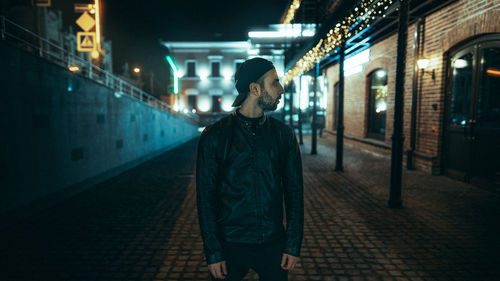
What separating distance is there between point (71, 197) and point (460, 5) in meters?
9.82

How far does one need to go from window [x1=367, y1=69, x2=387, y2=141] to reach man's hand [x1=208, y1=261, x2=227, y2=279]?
11232 millimetres

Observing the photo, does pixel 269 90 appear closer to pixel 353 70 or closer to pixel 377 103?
pixel 377 103

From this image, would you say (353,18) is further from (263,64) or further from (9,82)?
(9,82)

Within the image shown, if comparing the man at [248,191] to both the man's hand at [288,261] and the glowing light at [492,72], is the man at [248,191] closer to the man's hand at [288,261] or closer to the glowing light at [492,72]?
the man's hand at [288,261]

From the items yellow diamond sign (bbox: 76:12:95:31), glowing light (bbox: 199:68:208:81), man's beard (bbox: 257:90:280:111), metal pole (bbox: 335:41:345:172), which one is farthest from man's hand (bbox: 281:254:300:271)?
glowing light (bbox: 199:68:208:81)

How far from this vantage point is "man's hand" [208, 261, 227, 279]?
5.29ft

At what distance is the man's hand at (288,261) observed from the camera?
1.70 meters

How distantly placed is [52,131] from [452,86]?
30.8 ft

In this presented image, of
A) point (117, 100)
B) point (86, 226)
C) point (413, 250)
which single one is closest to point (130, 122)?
point (117, 100)

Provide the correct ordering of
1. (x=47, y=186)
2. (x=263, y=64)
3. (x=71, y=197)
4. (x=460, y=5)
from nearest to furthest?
(x=263, y=64) → (x=47, y=186) → (x=71, y=197) → (x=460, y=5)

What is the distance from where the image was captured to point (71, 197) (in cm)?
626

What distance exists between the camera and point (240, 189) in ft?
5.50

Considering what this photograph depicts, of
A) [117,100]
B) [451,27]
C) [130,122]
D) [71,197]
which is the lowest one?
[71,197]

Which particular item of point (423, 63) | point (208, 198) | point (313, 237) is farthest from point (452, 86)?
point (208, 198)
